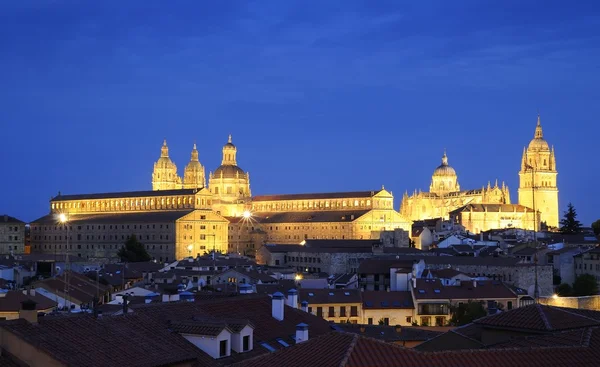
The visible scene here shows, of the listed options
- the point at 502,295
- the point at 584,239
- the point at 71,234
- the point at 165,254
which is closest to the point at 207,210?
the point at 165,254

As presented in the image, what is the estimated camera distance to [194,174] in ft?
607

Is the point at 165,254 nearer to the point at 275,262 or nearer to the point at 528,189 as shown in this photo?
the point at 275,262

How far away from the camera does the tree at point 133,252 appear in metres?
122

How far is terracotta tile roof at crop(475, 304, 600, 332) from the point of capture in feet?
68.3

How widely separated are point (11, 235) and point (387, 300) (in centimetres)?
10059

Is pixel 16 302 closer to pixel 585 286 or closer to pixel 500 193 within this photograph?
pixel 585 286

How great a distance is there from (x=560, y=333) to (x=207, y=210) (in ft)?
417

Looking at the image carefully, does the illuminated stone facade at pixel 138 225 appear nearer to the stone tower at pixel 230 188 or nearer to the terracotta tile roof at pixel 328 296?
the stone tower at pixel 230 188

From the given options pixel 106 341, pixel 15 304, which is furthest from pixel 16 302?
pixel 106 341

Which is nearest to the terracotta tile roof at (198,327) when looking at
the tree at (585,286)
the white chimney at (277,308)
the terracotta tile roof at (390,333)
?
the white chimney at (277,308)

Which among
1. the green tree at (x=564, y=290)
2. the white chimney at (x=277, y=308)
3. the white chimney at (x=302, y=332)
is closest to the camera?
the white chimney at (x=302, y=332)

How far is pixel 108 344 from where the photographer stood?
18.7 meters

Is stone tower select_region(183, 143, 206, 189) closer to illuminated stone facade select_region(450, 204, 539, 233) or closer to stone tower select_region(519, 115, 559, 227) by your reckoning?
illuminated stone facade select_region(450, 204, 539, 233)

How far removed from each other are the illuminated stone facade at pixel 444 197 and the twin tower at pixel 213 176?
102 feet
